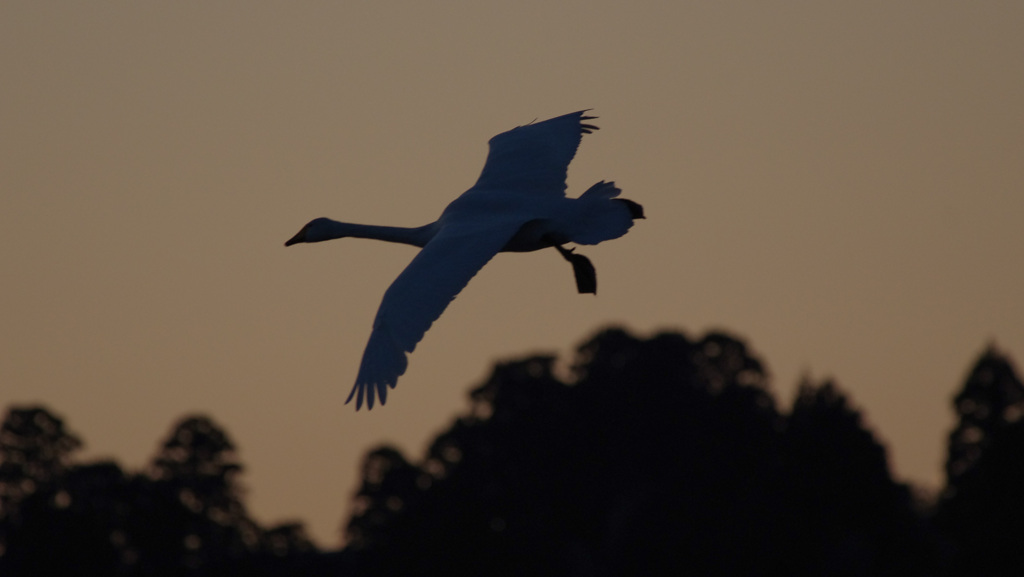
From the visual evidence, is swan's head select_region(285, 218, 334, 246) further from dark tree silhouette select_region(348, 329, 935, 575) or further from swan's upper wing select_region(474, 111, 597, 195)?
dark tree silhouette select_region(348, 329, 935, 575)

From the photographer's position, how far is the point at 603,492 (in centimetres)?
6581

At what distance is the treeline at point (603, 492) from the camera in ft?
172

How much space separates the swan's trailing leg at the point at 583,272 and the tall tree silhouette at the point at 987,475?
3443cm

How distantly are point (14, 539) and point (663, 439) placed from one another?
2358cm

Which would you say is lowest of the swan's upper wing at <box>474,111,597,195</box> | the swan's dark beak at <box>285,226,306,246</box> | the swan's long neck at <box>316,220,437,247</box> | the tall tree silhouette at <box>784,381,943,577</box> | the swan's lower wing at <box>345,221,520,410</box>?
the swan's lower wing at <box>345,221,520,410</box>

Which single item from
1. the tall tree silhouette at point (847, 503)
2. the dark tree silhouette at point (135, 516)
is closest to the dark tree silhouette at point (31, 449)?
the dark tree silhouette at point (135, 516)

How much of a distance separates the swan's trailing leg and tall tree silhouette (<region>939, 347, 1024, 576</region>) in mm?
34435

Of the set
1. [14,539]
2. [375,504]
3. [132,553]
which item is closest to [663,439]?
[375,504]

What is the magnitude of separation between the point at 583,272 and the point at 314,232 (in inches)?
108

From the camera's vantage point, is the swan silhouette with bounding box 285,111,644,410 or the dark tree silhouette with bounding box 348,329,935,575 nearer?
the swan silhouette with bounding box 285,111,644,410

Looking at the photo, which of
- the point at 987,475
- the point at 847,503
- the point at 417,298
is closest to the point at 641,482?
the point at 847,503

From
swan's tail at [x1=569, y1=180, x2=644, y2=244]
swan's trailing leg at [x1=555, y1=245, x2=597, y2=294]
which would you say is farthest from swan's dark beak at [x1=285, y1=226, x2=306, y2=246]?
swan's tail at [x1=569, y1=180, x2=644, y2=244]

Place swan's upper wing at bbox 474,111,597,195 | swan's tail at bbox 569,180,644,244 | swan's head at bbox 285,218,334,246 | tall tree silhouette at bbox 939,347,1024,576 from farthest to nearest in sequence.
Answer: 1. tall tree silhouette at bbox 939,347,1024,576
2. swan's head at bbox 285,218,334,246
3. swan's upper wing at bbox 474,111,597,195
4. swan's tail at bbox 569,180,644,244

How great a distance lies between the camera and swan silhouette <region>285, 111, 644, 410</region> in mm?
14633
